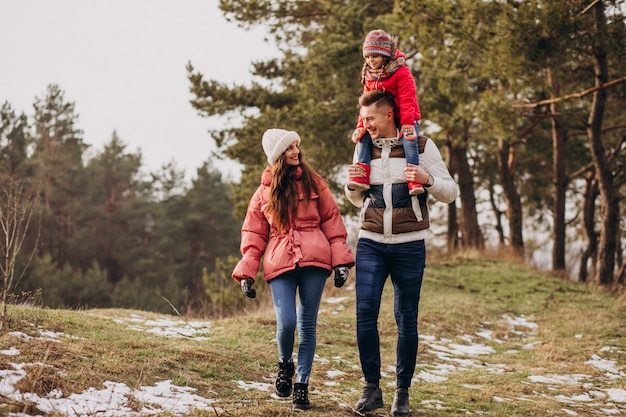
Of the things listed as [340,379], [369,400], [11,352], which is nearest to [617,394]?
[340,379]

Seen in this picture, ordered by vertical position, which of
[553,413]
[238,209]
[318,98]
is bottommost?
[553,413]

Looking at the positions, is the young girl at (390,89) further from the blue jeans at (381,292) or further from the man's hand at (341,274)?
the man's hand at (341,274)

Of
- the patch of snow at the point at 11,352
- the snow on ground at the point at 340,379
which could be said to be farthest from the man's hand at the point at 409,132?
the patch of snow at the point at 11,352

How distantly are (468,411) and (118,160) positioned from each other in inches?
1643

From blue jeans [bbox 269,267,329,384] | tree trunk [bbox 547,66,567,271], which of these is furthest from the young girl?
tree trunk [bbox 547,66,567,271]

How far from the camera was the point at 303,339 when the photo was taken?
4559 mm

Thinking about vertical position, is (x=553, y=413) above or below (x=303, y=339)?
below

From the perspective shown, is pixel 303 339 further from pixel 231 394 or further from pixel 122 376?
pixel 122 376

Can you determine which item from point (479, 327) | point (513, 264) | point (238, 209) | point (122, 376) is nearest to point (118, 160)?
point (238, 209)

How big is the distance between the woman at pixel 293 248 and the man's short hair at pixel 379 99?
0.58 m

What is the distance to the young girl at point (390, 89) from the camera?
452 centimetres

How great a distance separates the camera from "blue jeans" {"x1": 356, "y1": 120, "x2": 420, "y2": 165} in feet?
14.8

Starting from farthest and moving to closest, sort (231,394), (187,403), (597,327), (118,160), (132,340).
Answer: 1. (118,160)
2. (597,327)
3. (132,340)
4. (231,394)
5. (187,403)

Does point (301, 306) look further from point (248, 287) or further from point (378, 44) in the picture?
point (378, 44)
